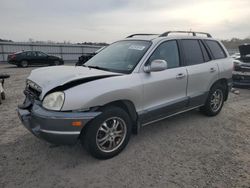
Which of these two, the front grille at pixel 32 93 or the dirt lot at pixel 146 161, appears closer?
the dirt lot at pixel 146 161

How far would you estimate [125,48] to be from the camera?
13.8ft

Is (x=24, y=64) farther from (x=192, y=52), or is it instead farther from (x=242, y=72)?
(x=192, y=52)

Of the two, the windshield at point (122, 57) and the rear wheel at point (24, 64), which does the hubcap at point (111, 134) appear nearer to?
the windshield at point (122, 57)

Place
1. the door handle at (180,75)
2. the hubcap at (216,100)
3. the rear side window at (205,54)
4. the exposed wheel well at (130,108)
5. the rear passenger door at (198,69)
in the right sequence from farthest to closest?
the hubcap at (216,100), the rear side window at (205,54), the rear passenger door at (198,69), the door handle at (180,75), the exposed wheel well at (130,108)

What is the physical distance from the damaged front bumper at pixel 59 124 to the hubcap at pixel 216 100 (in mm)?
3224

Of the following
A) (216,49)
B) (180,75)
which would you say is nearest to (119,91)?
(180,75)

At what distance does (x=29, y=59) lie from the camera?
→ 19.0 meters

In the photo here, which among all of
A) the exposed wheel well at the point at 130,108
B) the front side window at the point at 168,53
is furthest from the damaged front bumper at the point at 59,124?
the front side window at the point at 168,53

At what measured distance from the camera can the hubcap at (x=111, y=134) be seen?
3.29 metres

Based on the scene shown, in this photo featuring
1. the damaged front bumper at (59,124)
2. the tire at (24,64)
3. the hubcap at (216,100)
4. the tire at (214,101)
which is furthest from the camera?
the tire at (24,64)

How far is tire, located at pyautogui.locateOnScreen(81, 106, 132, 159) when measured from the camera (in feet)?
10.3

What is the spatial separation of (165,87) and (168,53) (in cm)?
66

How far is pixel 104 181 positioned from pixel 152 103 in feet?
4.90

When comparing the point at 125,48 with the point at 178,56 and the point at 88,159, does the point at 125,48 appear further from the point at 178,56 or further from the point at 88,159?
the point at 88,159
